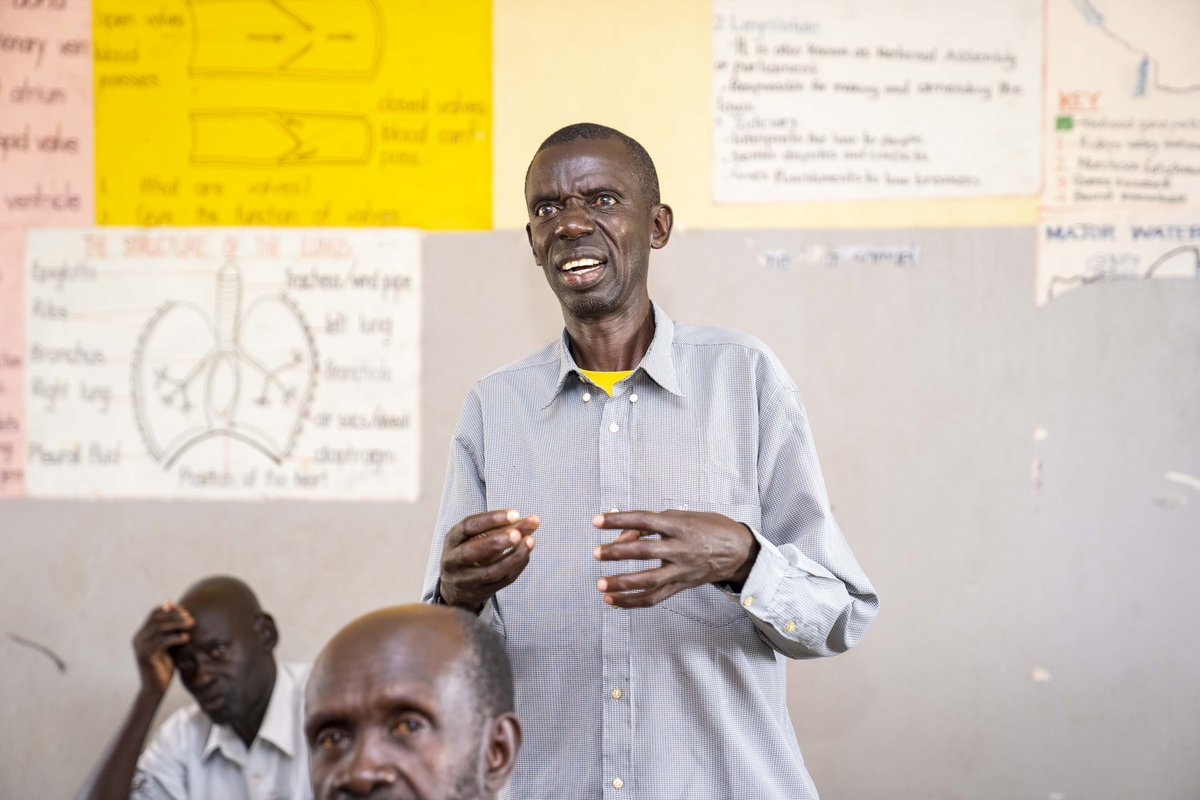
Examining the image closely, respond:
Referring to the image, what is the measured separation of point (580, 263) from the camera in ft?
5.29

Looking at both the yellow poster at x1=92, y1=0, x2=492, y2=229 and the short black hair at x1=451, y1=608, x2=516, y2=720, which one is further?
the yellow poster at x1=92, y1=0, x2=492, y2=229

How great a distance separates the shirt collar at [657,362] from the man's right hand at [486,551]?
361mm

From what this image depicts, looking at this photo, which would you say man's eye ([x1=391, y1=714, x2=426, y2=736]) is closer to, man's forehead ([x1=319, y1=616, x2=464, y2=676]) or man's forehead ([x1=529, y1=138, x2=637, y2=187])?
man's forehead ([x1=319, y1=616, x2=464, y2=676])

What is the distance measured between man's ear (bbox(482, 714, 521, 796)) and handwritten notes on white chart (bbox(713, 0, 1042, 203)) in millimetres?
2039

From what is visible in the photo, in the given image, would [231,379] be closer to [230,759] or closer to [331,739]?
[230,759]

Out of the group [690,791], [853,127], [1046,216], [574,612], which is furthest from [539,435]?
[1046,216]

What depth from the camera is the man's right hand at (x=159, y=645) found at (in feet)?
8.07

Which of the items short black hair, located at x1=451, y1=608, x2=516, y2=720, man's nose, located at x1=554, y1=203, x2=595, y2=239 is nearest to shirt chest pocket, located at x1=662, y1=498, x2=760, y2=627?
short black hair, located at x1=451, y1=608, x2=516, y2=720

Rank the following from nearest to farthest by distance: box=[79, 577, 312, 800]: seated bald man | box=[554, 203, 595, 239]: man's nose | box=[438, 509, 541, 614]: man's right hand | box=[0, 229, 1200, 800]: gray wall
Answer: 1. box=[438, 509, 541, 614]: man's right hand
2. box=[554, 203, 595, 239]: man's nose
3. box=[79, 577, 312, 800]: seated bald man
4. box=[0, 229, 1200, 800]: gray wall

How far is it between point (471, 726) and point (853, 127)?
2216mm

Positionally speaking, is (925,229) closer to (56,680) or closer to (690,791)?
(690,791)

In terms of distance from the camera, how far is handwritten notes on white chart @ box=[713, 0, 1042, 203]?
9.50 feet

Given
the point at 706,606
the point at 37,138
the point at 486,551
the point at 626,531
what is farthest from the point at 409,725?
the point at 37,138

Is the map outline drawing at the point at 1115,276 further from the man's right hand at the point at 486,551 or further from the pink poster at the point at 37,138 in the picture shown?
the pink poster at the point at 37,138
